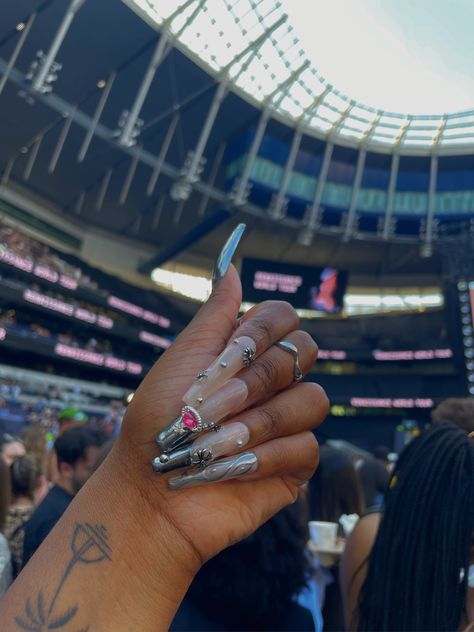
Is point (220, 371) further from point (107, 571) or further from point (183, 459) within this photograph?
point (107, 571)

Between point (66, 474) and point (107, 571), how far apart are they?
99.0 inches

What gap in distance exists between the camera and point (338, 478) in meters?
4.09

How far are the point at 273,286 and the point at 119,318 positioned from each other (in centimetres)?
837

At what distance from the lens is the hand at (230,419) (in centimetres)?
87

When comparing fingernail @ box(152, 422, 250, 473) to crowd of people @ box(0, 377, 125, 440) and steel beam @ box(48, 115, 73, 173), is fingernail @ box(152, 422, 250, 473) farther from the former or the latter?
steel beam @ box(48, 115, 73, 173)

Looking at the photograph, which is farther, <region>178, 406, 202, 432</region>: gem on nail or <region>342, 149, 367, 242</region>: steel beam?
<region>342, 149, 367, 242</region>: steel beam

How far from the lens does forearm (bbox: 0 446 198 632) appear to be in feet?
2.68

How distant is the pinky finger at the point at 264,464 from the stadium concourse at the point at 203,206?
1272cm

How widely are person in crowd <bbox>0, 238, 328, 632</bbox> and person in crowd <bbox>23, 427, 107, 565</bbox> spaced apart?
5.70 ft

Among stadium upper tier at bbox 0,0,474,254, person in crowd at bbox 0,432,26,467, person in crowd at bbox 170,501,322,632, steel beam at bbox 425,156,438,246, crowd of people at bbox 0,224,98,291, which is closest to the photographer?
person in crowd at bbox 170,501,322,632

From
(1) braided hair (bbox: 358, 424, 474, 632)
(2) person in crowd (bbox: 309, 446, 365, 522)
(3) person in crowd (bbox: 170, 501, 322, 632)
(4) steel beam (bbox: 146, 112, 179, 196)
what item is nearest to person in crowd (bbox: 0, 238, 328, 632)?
(1) braided hair (bbox: 358, 424, 474, 632)

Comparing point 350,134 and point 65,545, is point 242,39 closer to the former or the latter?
point 350,134

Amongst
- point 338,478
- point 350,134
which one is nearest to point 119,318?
point 350,134

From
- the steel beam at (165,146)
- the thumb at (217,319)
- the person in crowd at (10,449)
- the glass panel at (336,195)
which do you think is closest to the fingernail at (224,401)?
the thumb at (217,319)
